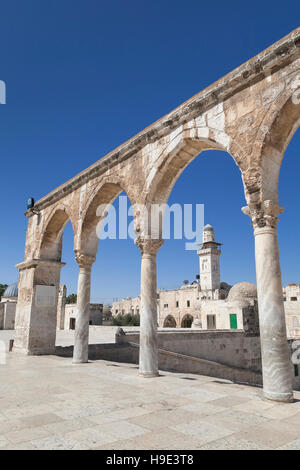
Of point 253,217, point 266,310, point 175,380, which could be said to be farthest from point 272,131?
point 175,380

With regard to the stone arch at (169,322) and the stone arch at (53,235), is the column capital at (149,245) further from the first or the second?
the stone arch at (169,322)

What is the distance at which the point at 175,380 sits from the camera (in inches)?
247

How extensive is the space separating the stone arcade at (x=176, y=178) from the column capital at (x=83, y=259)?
0.03 meters

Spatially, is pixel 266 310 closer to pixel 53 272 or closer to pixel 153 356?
pixel 153 356

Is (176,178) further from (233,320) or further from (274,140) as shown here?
(233,320)

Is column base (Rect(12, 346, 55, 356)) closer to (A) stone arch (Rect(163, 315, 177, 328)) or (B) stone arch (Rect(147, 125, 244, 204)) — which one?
(B) stone arch (Rect(147, 125, 244, 204))

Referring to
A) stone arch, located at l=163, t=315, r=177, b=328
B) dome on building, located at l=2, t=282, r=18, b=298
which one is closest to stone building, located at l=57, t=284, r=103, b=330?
dome on building, located at l=2, t=282, r=18, b=298

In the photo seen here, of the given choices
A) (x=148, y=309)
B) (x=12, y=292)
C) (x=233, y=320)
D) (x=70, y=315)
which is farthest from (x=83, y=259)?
(x=12, y=292)

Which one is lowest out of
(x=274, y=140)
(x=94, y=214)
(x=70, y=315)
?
(x=70, y=315)

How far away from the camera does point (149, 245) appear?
7.23 meters

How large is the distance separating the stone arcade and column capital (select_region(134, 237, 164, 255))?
0.07ft

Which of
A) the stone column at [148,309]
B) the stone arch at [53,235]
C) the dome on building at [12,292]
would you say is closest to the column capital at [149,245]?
the stone column at [148,309]

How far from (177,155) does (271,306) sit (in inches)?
147
